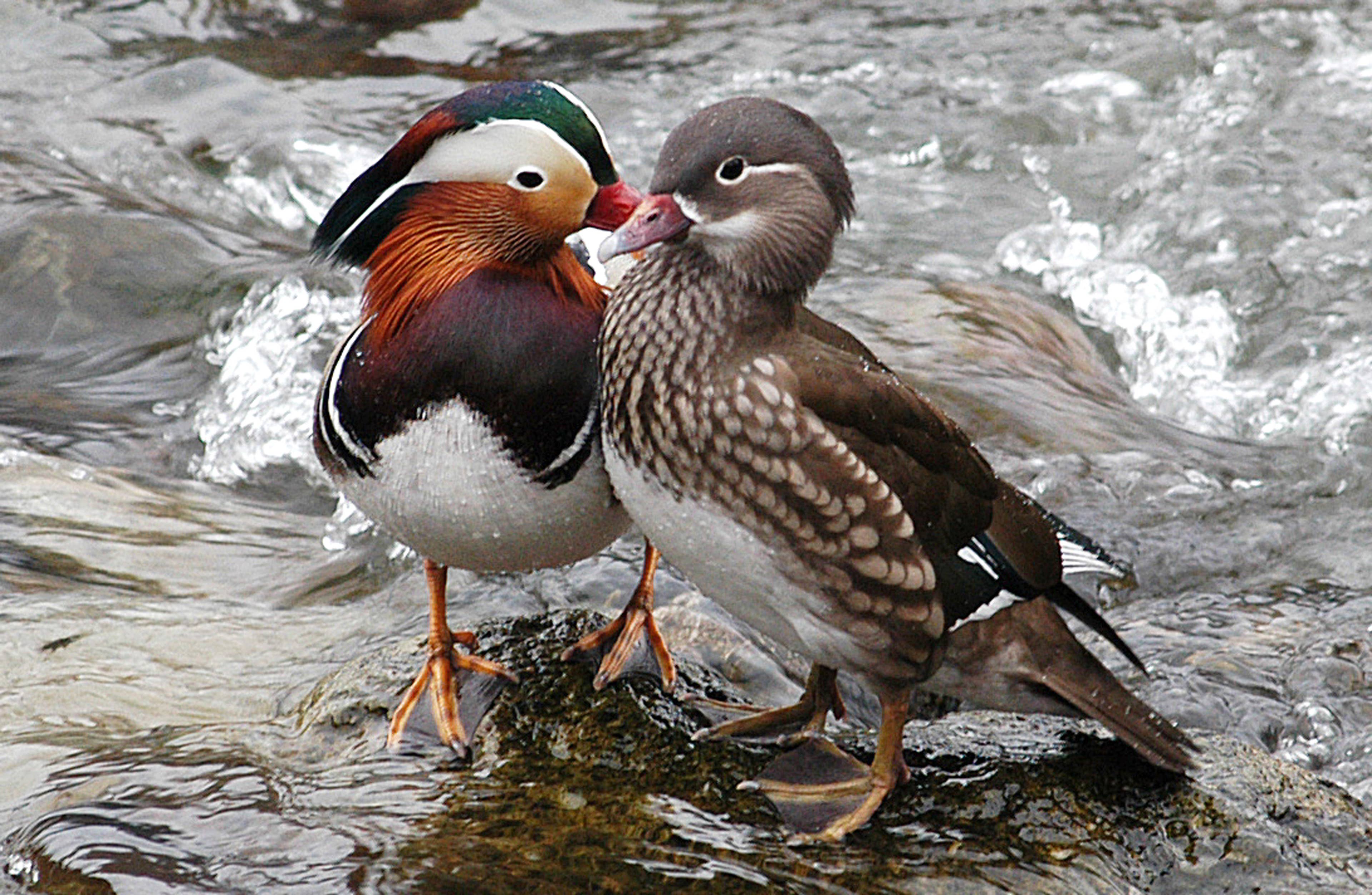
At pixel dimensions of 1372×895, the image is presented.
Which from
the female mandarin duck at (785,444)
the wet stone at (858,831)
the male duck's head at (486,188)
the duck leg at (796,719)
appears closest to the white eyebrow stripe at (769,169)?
the female mandarin duck at (785,444)

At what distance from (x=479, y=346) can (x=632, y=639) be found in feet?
2.64

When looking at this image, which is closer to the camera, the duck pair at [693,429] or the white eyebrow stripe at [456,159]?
the duck pair at [693,429]

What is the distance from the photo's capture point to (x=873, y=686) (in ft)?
10.5

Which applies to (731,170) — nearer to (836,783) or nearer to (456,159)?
(456,159)

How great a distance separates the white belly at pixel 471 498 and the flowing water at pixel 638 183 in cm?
48

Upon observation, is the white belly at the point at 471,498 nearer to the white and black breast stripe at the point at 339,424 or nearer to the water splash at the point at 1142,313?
the white and black breast stripe at the point at 339,424

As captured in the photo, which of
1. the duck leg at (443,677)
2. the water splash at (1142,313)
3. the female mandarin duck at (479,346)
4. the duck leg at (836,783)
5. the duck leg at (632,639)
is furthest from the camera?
the water splash at (1142,313)

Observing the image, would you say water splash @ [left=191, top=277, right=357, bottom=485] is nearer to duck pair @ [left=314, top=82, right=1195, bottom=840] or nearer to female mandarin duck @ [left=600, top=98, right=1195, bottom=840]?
duck pair @ [left=314, top=82, right=1195, bottom=840]

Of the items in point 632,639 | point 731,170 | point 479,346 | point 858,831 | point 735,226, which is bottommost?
point 858,831

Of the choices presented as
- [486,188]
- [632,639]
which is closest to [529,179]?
[486,188]

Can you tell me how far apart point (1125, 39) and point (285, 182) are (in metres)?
5.27

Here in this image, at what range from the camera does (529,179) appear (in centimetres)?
329

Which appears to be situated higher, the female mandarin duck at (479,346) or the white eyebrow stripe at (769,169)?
the white eyebrow stripe at (769,169)

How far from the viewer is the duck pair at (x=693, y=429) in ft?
9.82
